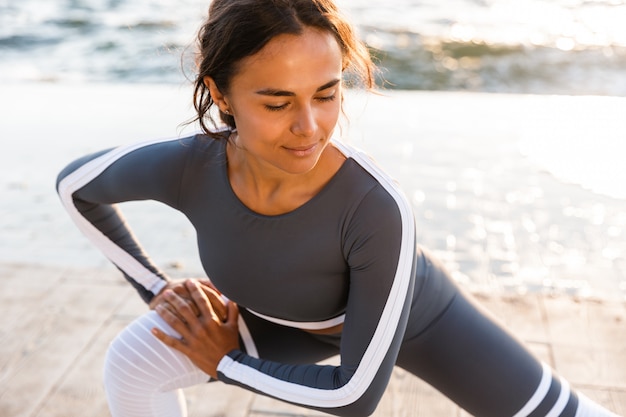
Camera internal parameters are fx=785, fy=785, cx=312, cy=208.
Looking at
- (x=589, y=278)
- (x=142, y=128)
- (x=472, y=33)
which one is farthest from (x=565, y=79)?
(x=589, y=278)

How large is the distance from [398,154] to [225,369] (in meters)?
2.78

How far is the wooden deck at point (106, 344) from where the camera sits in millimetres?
2070

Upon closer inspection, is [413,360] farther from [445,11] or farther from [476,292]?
[445,11]

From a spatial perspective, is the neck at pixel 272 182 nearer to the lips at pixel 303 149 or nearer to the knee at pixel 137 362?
the lips at pixel 303 149

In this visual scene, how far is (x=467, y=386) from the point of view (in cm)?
156

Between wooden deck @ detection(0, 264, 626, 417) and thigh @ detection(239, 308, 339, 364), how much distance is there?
1.39ft

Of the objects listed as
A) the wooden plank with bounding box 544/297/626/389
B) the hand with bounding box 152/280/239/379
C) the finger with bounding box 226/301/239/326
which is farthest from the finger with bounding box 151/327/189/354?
the wooden plank with bounding box 544/297/626/389

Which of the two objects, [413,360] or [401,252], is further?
[413,360]

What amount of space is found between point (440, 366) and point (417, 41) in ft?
23.3

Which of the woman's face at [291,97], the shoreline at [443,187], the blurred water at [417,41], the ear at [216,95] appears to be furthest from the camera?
the blurred water at [417,41]

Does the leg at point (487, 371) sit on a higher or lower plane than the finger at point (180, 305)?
lower

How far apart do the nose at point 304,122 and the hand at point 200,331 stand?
1.61 feet

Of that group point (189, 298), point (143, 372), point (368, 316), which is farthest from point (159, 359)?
point (368, 316)

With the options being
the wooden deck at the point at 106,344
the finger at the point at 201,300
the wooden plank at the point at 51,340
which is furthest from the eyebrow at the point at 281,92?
the wooden plank at the point at 51,340
